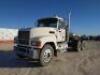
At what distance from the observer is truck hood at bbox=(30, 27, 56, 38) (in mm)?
9789

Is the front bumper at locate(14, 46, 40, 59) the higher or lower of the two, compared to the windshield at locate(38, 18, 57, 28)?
lower

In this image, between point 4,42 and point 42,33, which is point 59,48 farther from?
point 4,42

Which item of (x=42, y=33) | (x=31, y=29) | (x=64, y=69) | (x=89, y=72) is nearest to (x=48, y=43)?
(x=42, y=33)

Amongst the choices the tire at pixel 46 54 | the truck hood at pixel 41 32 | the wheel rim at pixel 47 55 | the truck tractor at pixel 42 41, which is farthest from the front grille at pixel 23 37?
the wheel rim at pixel 47 55

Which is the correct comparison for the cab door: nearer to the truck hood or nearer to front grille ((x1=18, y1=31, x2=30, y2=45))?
the truck hood

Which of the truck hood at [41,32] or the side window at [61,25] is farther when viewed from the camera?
the side window at [61,25]

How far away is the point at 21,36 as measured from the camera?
10.4 meters

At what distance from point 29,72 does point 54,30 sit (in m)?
3.63

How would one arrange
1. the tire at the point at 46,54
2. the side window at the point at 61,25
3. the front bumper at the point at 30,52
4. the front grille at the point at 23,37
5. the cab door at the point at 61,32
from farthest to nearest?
the side window at the point at 61,25 → the cab door at the point at 61,32 → the front grille at the point at 23,37 → the tire at the point at 46,54 → the front bumper at the point at 30,52

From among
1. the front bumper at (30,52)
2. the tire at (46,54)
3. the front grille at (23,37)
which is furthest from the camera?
the front grille at (23,37)

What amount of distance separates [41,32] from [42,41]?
0.98 m

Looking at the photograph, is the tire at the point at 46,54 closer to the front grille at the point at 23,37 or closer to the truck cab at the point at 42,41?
the truck cab at the point at 42,41

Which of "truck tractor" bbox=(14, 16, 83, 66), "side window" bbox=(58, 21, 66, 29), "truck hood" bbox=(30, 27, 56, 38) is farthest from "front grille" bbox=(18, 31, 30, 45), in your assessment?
"side window" bbox=(58, 21, 66, 29)

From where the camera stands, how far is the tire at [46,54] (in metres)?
9.72
